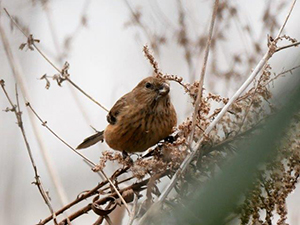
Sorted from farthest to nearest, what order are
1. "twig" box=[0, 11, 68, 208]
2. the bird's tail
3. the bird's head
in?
1. the bird's tail
2. the bird's head
3. "twig" box=[0, 11, 68, 208]

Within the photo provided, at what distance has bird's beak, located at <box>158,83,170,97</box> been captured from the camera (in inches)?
120

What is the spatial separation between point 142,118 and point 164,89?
0.28 m

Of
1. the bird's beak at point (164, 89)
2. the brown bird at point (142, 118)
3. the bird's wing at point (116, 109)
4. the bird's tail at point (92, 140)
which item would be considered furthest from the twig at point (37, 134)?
the bird's tail at point (92, 140)

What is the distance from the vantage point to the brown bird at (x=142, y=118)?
120 inches

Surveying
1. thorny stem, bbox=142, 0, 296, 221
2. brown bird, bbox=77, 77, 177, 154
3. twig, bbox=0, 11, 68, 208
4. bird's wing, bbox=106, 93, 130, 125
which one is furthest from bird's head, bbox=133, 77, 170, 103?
thorny stem, bbox=142, 0, 296, 221

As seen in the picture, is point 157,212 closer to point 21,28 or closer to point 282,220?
point 282,220

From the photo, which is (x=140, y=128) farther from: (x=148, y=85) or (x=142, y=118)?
(x=148, y=85)

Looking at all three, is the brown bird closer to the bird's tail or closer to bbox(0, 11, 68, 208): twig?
the bird's tail

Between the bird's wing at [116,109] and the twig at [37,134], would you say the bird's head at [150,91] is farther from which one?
the twig at [37,134]

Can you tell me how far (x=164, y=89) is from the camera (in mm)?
3082

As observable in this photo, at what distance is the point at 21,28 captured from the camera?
9.20ft

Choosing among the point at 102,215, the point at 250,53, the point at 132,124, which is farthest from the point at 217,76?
the point at 102,215

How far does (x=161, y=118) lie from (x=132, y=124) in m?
0.29

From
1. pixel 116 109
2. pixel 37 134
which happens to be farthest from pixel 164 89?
pixel 37 134
